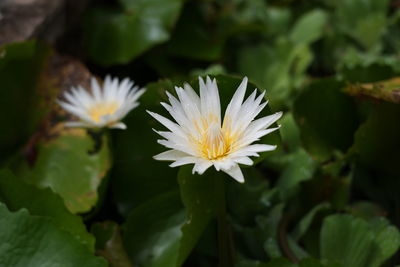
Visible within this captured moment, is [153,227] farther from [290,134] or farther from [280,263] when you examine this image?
[290,134]

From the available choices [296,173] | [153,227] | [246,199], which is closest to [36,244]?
[153,227]

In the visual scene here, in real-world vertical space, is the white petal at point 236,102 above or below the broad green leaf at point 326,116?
above

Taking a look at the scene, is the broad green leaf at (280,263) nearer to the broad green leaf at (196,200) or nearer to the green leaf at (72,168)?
the broad green leaf at (196,200)

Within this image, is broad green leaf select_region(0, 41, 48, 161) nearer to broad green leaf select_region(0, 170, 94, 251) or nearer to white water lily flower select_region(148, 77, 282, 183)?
broad green leaf select_region(0, 170, 94, 251)

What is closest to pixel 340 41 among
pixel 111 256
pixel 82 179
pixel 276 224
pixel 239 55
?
pixel 239 55

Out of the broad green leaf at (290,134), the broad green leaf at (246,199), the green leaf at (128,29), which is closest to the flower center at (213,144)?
the broad green leaf at (246,199)

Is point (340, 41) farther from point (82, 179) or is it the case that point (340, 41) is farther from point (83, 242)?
point (83, 242)
